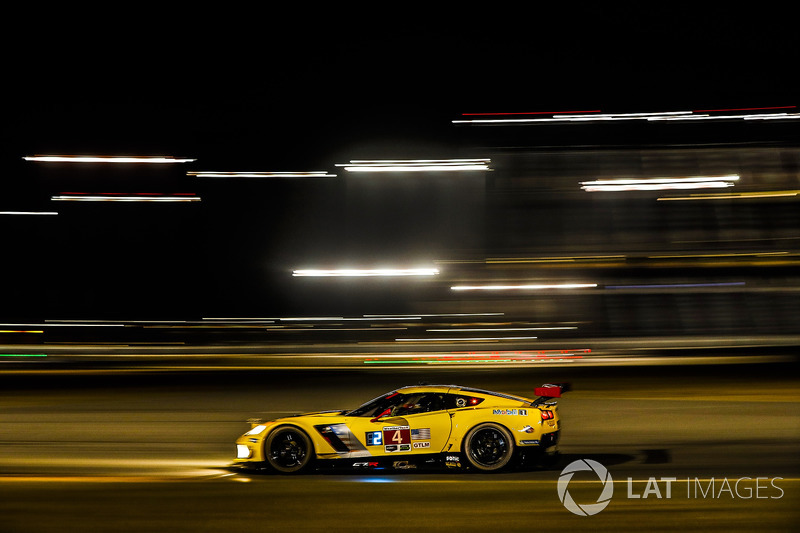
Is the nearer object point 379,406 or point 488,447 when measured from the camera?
point 488,447

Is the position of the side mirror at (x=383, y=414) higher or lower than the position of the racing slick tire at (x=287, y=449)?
higher

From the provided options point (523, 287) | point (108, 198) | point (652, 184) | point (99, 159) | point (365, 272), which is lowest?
point (523, 287)

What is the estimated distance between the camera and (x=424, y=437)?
7609 millimetres

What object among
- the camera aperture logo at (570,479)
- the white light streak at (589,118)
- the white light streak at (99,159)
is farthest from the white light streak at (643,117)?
the camera aperture logo at (570,479)

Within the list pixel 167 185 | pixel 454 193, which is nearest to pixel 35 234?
pixel 167 185

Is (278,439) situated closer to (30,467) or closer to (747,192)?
(30,467)

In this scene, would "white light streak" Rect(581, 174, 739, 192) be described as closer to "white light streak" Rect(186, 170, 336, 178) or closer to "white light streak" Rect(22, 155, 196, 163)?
"white light streak" Rect(186, 170, 336, 178)

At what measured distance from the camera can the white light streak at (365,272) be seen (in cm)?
2504

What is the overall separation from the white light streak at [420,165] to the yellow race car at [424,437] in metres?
19.4

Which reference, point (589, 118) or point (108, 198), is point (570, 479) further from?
point (108, 198)

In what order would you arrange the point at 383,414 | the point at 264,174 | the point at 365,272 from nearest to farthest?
the point at 383,414 → the point at 365,272 → the point at 264,174

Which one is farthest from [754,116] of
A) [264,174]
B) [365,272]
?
[264,174]

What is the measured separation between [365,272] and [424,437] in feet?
71.8

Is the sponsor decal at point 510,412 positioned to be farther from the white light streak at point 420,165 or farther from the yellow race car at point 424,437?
the white light streak at point 420,165
